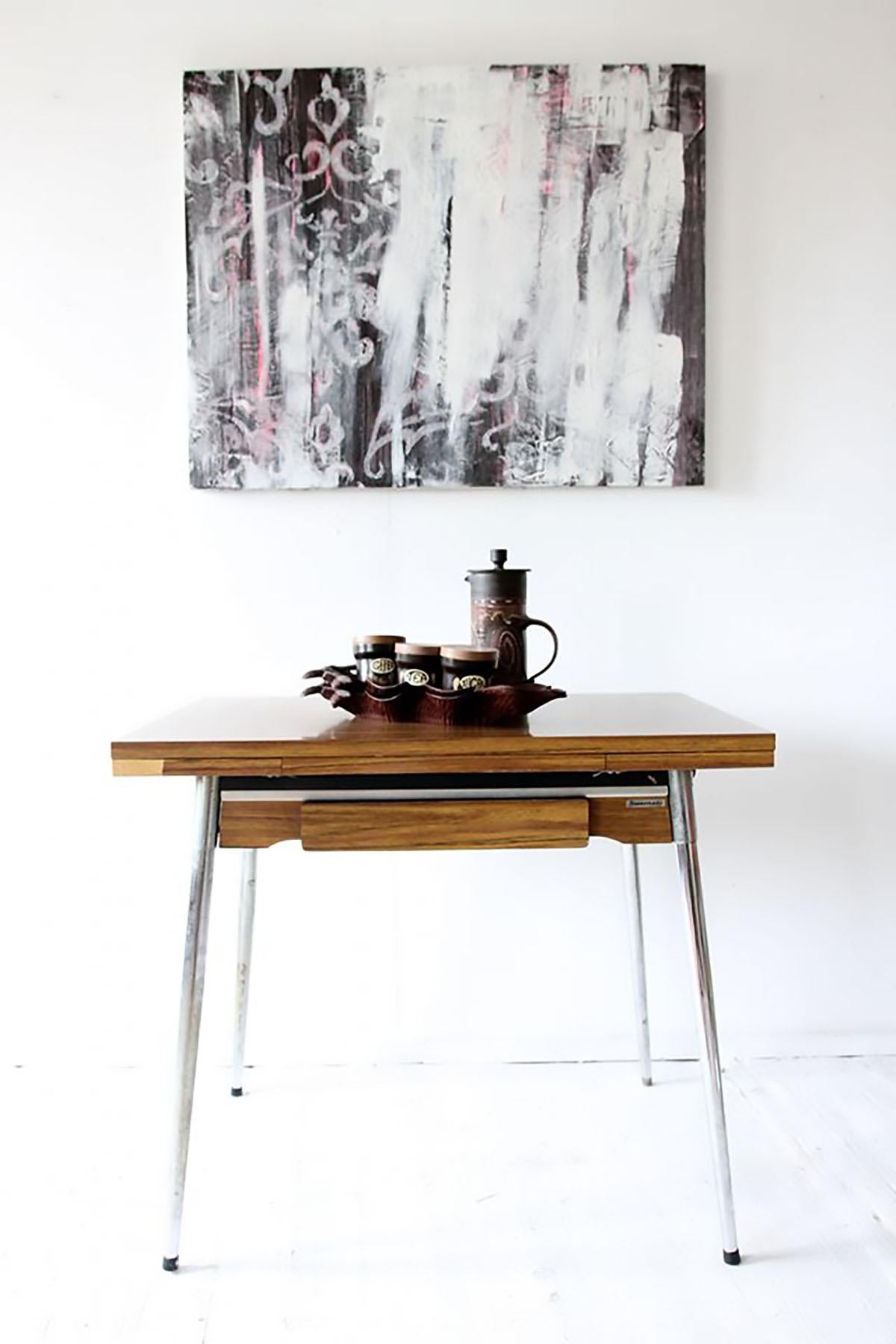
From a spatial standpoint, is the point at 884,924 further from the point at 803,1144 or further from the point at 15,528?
the point at 15,528

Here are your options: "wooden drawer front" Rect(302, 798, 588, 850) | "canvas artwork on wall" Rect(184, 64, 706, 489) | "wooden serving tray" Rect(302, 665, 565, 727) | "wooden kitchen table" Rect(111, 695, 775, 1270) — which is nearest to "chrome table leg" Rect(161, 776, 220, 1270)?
"wooden kitchen table" Rect(111, 695, 775, 1270)

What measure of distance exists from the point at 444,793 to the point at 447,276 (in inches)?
41.9

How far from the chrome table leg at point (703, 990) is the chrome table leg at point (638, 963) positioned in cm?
53

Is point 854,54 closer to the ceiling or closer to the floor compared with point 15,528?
closer to the ceiling

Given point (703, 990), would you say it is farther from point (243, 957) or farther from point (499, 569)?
point (243, 957)

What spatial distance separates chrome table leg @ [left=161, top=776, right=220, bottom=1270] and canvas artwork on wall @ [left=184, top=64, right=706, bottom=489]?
821mm

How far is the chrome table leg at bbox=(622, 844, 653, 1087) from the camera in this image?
2133 mm

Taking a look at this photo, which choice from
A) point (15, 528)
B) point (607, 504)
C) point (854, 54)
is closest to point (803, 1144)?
point (607, 504)

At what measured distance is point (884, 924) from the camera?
231 cm

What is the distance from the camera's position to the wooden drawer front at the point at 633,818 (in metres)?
1.57

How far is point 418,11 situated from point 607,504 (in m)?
0.96

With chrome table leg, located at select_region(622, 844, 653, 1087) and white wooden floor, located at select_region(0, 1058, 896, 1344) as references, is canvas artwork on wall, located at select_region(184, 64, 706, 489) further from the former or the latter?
white wooden floor, located at select_region(0, 1058, 896, 1344)

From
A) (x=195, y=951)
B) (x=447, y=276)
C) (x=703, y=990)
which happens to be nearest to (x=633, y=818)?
(x=703, y=990)

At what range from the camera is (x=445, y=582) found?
7.32 ft
